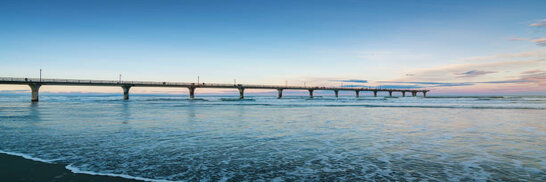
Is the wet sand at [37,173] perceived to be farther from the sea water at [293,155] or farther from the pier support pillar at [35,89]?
the pier support pillar at [35,89]

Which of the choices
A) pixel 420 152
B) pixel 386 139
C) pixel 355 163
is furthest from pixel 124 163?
pixel 386 139

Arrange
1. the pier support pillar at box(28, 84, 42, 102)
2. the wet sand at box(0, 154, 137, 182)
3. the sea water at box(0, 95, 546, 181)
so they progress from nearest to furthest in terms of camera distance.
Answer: the wet sand at box(0, 154, 137, 182) < the sea water at box(0, 95, 546, 181) < the pier support pillar at box(28, 84, 42, 102)

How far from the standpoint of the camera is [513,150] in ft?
29.9

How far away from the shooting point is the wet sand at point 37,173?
5.78 m

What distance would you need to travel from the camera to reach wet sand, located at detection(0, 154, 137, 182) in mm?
5775

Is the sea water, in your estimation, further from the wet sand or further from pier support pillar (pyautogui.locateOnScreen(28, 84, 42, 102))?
pier support pillar (pyautogui.locateOnScreen(28, 84, 42, 102))

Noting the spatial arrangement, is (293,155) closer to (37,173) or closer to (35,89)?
(37,173)

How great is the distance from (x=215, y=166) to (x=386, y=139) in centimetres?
721

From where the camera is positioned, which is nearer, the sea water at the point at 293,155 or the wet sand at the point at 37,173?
the wet sand at the point at 37,173

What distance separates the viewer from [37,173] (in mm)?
6164

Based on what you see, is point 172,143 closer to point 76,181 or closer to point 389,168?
point 76,181

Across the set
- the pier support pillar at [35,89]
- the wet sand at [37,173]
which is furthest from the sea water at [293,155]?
the pier support pillar at [35,89]

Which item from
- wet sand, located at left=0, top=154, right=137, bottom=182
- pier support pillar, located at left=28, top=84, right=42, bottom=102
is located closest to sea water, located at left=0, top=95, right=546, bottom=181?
wet sand, located at left=0, top=154, right=137, bottom=182

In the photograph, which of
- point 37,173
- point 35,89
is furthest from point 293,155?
point 35,89
